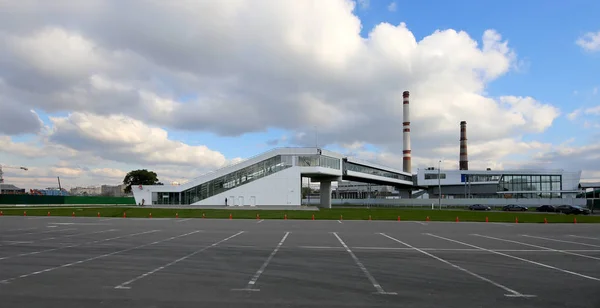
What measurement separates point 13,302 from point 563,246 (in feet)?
65.7

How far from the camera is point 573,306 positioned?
7.63m

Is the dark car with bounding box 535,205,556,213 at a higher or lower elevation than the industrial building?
lower

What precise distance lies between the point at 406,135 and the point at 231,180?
65798 millimetres

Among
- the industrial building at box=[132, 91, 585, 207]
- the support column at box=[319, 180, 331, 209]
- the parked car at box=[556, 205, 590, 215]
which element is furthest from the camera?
the support column at box=[319, 180, 331, 209]

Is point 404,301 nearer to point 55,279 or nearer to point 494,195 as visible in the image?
point 55,279

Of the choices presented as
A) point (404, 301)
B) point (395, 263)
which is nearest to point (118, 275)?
point (404, 301)

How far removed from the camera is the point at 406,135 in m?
117

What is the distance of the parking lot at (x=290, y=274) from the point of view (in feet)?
26.0

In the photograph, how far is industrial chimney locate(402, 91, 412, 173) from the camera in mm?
116812

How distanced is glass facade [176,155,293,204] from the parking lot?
4926 cm

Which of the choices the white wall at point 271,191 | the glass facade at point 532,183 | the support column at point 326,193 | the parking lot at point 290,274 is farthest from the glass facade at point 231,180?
the glass facade at point 532,183

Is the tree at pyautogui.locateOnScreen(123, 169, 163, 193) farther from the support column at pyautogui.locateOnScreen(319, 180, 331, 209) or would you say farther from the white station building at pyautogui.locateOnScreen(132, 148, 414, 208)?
the support column at pyautogui.locateOnScreen(319, 180, 331, 209)

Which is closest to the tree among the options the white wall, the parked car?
the white wall

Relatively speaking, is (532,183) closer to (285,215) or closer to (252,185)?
(252,185)
